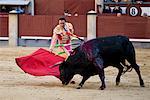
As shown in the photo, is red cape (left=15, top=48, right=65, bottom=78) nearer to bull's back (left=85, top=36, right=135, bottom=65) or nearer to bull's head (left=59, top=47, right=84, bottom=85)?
bull's head (left=59, top=47, right=84, bottom=85)

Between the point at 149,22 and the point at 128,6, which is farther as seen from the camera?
the point at 128,6

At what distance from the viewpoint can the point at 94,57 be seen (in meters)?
8.75

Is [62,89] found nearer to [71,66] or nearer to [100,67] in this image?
[71,66]

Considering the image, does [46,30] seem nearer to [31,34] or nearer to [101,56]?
[31,34]

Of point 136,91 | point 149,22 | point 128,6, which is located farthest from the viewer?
Answer: point 128,6

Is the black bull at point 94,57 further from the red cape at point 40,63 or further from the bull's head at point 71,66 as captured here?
the red cape at point 40,63

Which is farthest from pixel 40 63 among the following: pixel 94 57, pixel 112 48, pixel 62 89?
pixel 112 48

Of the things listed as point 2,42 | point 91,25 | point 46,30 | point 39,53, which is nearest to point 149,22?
point 91,25

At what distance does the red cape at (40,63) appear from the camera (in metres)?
9.38

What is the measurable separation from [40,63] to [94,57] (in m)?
1.27

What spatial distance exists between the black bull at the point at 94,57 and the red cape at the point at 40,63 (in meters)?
→ 0.37

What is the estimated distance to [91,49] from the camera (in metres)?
8.84

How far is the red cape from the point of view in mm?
9375

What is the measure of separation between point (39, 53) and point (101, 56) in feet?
4.77
